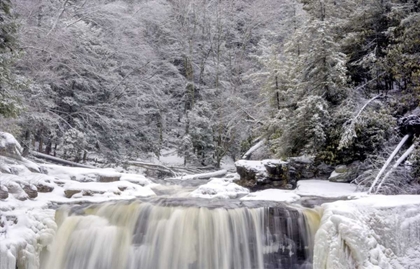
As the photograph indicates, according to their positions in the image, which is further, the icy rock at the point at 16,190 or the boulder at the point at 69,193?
the boulder at the point at 69,193

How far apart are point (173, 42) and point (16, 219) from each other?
18101 millimetres

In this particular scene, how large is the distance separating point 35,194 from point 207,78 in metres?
15.8

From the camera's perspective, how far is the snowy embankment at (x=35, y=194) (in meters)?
5.55

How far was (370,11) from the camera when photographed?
10.7m

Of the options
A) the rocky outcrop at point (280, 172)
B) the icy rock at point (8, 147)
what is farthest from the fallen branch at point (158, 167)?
the icy rock at point (8, 147)

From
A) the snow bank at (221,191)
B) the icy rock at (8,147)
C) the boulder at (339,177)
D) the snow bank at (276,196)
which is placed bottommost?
the snow bank at (221,191)

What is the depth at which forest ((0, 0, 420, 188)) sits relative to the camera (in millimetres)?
9180

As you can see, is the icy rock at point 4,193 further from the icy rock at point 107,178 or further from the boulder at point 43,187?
the icy rock at point 107,178

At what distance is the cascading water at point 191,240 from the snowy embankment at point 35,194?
497mm

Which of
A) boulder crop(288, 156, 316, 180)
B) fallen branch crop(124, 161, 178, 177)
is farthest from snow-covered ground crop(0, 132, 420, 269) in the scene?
fallen branch crop(124, 161, 178, 177)

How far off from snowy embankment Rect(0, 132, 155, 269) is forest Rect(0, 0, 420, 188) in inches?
48.7

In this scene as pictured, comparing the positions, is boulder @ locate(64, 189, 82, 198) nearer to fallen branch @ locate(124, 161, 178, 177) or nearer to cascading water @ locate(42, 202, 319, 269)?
cascading water @ locate(42, 202, 319, 269)

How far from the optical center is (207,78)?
71.7 feet

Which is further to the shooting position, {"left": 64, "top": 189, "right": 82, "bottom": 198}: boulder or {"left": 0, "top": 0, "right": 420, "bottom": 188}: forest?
{"left": 0, "top": 0, "right": 420, "bottom": 188}: forest
